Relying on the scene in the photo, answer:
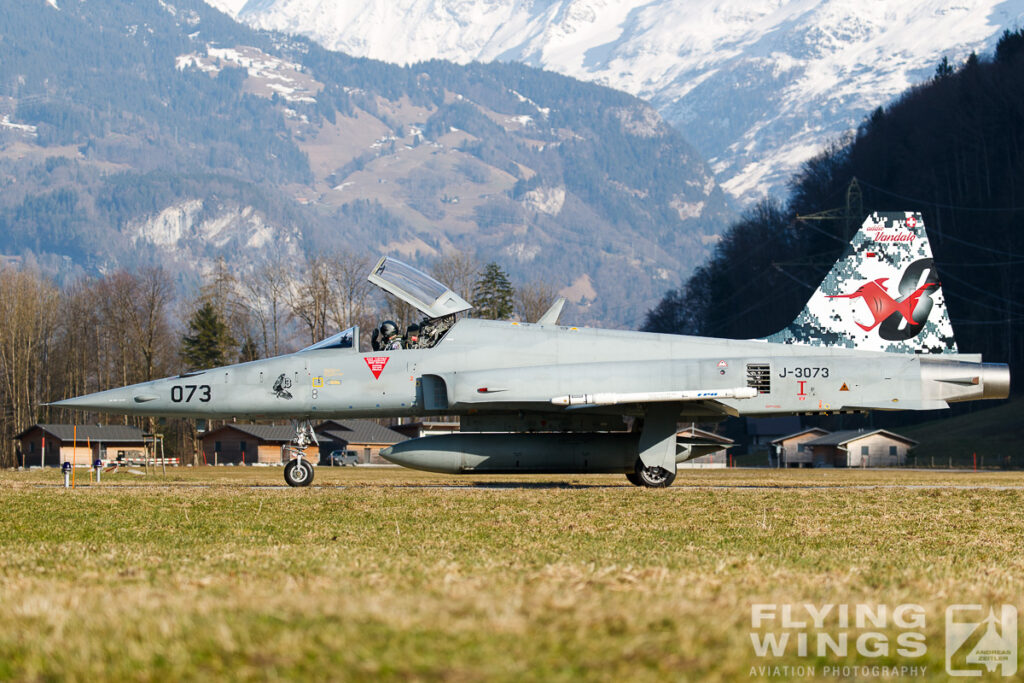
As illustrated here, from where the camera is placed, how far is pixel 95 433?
77688mm

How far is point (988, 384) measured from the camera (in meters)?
21.3

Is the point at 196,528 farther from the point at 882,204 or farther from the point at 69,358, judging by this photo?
the point at 882,204

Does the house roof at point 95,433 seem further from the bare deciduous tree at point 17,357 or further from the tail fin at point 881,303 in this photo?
the tail fin at point 881,303

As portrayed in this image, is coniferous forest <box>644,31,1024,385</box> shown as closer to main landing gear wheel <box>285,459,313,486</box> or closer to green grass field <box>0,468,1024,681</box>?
main landing gear wheel <box>285,459,313,486</box>

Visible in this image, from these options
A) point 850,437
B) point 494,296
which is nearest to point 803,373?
point 850,437

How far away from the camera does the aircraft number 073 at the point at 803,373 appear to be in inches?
829

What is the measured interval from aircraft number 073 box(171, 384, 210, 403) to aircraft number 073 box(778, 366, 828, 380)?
10.5 m

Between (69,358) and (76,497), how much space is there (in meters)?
81.0

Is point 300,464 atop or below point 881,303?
below

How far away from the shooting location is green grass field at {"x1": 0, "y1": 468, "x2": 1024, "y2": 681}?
16.3 feet

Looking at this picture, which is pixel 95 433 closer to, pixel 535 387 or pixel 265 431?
pixel 265 431

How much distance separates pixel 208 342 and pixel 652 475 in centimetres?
7402

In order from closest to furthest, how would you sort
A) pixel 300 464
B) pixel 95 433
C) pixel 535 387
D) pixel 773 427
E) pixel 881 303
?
pixel 535 387, pixel 300 464, pixel 881 303, pixel 95 433, pixel 773 427

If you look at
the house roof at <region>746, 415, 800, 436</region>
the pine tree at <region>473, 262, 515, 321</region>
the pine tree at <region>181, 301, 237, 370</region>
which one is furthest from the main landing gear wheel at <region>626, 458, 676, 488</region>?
the house roof at <region>746, 415, 800, 436</region>
